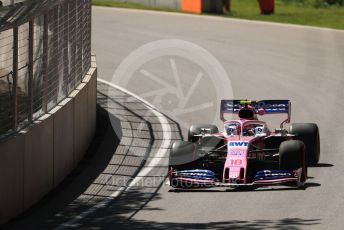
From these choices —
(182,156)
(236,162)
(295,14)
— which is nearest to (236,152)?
(236,162)

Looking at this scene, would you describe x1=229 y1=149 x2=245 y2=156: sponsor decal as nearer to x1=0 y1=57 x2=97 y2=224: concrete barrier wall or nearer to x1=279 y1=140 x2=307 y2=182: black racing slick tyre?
x1=279 y1=140 x2=307 y2=182: black racing slick tyre

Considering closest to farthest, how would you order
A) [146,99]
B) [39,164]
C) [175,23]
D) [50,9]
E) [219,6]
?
[39,164] < [50,9] < [146,99] < [175,23] < [219,6]

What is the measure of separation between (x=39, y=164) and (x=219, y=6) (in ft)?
77.1

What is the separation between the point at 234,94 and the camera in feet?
82.0

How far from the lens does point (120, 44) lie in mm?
32500

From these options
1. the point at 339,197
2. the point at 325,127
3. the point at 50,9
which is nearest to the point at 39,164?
the point at 50,9

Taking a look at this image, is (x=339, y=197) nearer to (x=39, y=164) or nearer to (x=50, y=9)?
(x=39, y=164)

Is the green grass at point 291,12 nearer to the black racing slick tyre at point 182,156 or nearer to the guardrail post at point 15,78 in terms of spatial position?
the black racing slick tyre at point 182,156

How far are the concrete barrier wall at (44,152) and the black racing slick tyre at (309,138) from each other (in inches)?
140

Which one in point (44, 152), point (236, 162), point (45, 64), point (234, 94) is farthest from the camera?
point (234, 94)

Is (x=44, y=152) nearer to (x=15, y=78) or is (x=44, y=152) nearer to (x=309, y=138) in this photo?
(x=15, y=78)

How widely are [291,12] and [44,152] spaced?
2456cm

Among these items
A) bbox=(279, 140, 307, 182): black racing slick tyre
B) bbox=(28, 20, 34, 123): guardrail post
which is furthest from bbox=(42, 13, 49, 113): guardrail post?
bbox=(279, 140, 307, 182): black racing slick tyre

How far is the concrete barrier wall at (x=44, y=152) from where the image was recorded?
15094 mm
